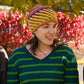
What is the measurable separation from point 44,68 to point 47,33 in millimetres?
383

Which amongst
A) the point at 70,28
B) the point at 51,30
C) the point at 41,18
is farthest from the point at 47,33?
the point at 70,28

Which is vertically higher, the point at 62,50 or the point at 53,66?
the point at 62,50

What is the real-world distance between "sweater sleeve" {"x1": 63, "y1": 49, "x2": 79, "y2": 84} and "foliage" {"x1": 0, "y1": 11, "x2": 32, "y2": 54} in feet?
21.2

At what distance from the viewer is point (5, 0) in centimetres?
379

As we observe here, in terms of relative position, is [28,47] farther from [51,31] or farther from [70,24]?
[70,24]

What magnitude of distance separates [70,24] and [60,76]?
8.52m

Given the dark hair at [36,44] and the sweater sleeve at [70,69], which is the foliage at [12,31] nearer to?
the dark hair at [36,44]

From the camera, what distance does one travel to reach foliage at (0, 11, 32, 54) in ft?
29.2

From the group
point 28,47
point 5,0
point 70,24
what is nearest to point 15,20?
point 70,24

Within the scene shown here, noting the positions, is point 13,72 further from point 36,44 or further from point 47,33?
point 47,33

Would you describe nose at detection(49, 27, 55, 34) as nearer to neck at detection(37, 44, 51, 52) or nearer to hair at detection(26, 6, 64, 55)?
hair at detection(26, 6, 64, 55)

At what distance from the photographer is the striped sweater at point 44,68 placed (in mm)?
2492

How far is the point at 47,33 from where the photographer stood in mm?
→ 2516

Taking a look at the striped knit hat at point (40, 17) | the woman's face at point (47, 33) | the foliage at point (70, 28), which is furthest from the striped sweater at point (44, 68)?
the foliage at point (70, 28)
